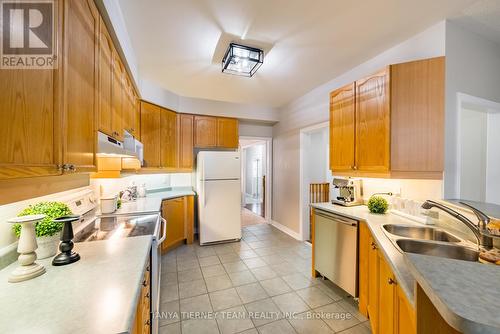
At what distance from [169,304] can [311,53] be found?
3.07 meters

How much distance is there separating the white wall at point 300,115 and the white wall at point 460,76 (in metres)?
0.14

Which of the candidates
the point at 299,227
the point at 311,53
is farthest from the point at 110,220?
the point at 299,227

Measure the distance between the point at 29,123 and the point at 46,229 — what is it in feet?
2.30

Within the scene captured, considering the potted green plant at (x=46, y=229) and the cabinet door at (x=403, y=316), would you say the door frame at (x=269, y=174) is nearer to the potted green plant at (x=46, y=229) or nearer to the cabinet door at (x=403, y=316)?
the cabinet door at (x=403, y=316)

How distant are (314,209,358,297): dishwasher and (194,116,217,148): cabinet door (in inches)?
94.3

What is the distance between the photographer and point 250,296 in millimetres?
2156

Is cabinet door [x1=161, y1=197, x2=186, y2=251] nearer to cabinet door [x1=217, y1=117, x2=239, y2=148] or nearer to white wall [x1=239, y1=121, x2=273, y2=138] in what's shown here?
cabinet door [x1=217, y1=117, x2=239, y2=148]

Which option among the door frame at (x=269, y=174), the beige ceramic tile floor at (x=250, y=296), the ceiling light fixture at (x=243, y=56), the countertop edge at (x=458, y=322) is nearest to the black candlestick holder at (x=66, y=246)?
the beige ceramic tile floor at (x=250, y=296)

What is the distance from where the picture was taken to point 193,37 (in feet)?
6.49

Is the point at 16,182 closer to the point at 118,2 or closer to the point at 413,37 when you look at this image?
the point at 118,2

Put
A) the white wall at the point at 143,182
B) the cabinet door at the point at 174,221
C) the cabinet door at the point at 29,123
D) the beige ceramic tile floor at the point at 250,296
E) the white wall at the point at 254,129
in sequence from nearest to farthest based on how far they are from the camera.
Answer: the cabinet door at the point at 29,123 < the beige ceramic tile floor at the point at 250,296 < the white wall at the point at 143,182 < the cabinet door at the point at 174,221 < the white wall at the point at 254,129

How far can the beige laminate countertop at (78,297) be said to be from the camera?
0.67 m

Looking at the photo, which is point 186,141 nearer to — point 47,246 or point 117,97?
point 117,97

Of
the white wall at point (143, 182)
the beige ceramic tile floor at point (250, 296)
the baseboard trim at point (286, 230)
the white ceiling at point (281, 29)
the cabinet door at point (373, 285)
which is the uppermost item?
the white ceiling at point (281, 29)
